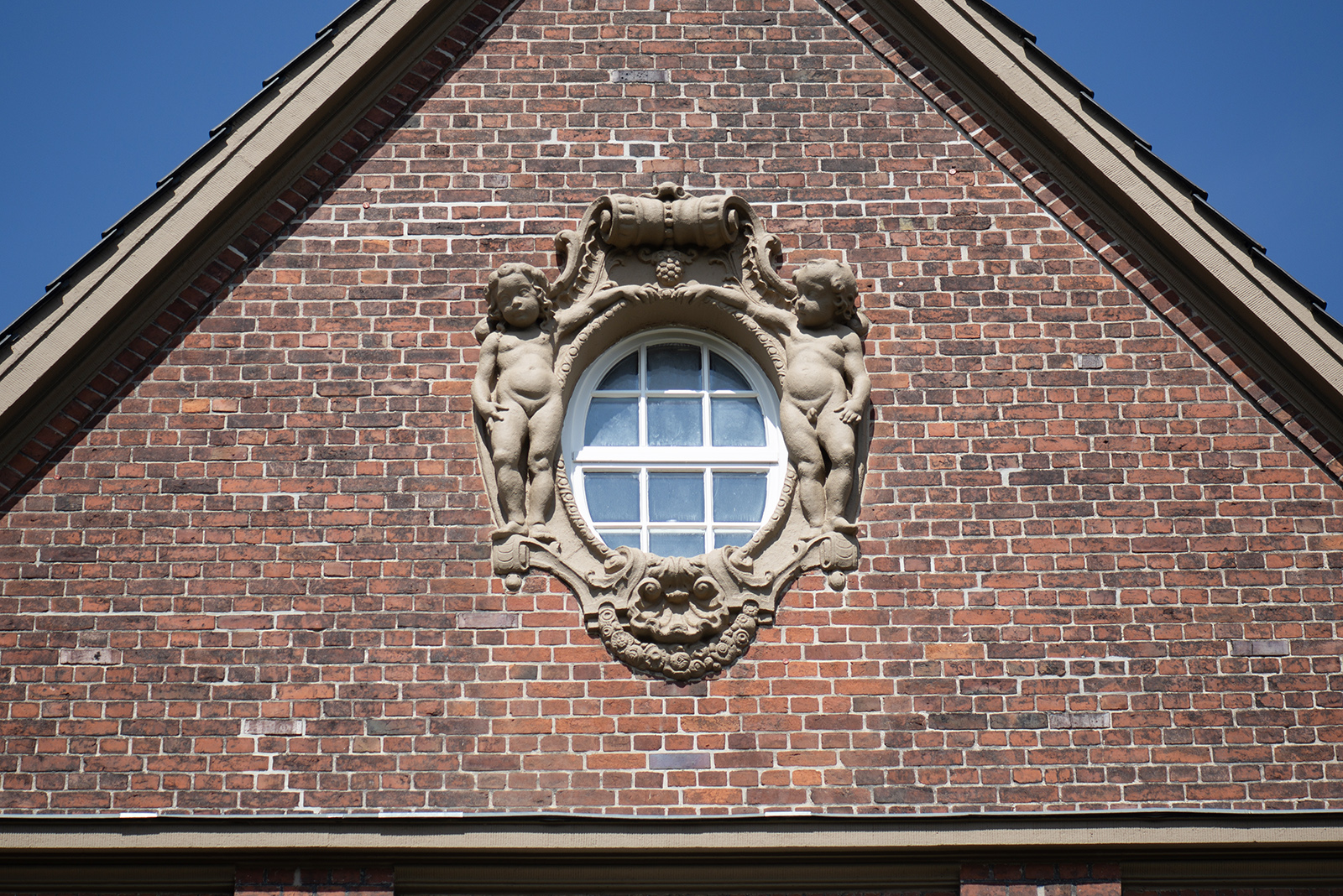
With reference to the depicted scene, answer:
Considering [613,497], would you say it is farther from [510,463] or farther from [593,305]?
[593,305]

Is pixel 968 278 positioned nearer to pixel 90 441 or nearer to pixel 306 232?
pixel 306 232

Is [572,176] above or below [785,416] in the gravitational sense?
above

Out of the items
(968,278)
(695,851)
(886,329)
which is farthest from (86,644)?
(968,278)

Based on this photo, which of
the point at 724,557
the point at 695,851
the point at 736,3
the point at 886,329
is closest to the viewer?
the point at 695,851

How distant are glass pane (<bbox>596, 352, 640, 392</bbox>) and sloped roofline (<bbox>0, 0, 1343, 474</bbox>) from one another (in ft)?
6.43

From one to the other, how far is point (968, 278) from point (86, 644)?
187 inches

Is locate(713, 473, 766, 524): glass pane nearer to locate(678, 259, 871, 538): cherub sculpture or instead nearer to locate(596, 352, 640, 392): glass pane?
locate(678, 259, 871, 538): cherub sculpture

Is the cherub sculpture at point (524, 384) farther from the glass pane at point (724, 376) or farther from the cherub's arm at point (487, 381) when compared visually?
the glass pane at point (724, 376)

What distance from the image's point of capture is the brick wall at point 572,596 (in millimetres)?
7367

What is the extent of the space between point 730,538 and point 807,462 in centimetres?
55

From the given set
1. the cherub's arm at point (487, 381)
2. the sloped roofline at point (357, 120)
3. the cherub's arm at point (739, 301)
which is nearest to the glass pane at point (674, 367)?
the cherub's arm at point (739, 301)

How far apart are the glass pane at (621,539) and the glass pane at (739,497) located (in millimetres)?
416

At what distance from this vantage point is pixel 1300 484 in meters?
8.00

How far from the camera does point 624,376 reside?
848 cm
